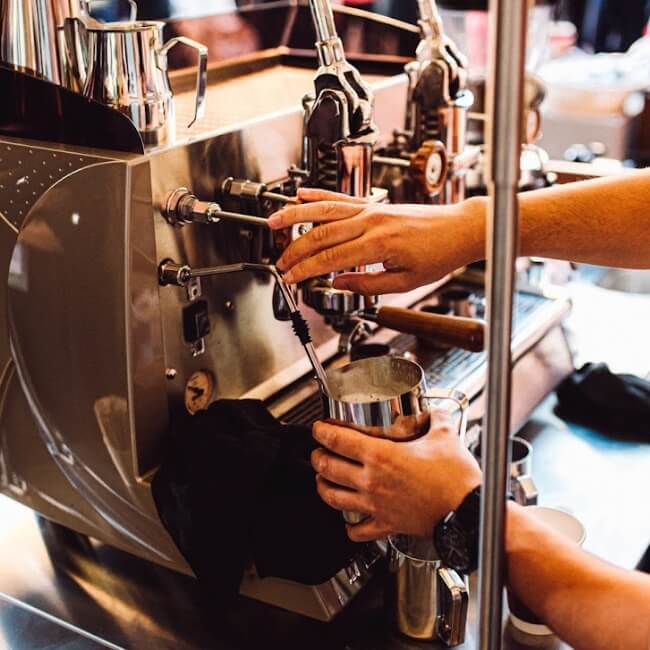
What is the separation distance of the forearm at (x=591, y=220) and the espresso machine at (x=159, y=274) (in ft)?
0.47

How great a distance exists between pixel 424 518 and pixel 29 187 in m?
0.52

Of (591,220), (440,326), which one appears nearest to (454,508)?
(440,326)

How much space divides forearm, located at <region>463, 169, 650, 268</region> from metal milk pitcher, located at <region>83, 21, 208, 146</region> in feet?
1.36

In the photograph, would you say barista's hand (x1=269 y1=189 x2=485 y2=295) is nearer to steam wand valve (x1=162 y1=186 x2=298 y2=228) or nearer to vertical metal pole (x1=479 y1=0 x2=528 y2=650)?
steam wand valve (x1=162 y1=186 x2=298 y2=228)

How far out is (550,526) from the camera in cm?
93

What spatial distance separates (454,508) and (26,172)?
1.81 feet

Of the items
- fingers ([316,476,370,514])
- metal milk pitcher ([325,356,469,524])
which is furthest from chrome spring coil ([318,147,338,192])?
fingers ([316,476,370,514])

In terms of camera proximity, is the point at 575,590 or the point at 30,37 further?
the point at 30,37

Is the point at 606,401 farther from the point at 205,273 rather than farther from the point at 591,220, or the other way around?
the point at 205,273

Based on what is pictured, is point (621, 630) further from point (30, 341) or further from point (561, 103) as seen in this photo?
point (561, 103)

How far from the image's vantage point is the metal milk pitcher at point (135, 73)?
3.09ft

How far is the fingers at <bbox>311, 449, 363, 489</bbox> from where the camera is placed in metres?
0.84

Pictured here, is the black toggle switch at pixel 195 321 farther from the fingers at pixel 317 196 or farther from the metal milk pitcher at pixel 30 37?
the metal milk pitcher at pixel 30 37

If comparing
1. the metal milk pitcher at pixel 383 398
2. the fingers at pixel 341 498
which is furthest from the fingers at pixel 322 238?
the fingers at pixel 341 498
